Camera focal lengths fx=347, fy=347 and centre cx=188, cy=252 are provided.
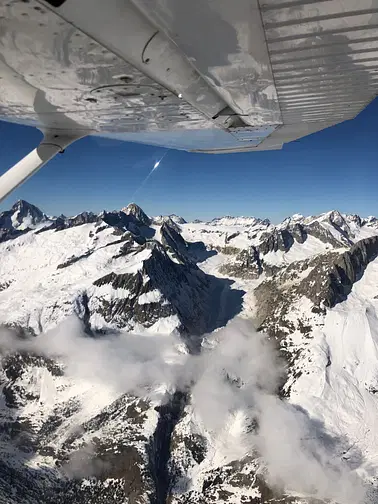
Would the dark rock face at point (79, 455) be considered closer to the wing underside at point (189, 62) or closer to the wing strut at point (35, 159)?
the wing strut at point (35, 159)

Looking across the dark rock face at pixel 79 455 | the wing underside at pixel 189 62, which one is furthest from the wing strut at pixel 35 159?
the dark rock face at pixel 79 455

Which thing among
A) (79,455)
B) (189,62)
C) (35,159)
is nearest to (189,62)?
(189,62)

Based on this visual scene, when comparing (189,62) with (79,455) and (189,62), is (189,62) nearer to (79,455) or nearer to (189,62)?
(189,62)

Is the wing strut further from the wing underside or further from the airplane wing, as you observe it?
the wing underside

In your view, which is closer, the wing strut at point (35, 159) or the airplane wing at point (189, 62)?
the airplane wing at point (189, 62)

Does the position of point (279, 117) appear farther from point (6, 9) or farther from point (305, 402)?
point (305, 402)

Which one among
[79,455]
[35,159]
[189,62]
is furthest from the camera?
[79,455]

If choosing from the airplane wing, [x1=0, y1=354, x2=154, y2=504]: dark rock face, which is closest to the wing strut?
the airplane wing
